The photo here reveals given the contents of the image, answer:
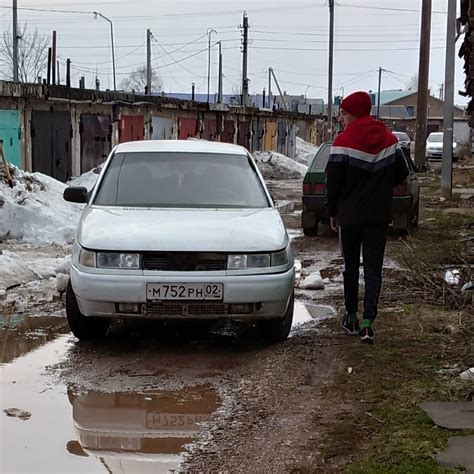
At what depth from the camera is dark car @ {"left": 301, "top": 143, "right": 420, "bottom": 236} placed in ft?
41.8

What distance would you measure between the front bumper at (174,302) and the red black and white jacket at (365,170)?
803 mm

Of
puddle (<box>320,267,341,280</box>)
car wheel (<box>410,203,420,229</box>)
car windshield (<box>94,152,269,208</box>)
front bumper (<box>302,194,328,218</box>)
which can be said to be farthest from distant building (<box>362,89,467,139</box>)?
car windshield (<box>94,152,269,208</box>)

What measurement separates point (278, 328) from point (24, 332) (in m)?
2.13

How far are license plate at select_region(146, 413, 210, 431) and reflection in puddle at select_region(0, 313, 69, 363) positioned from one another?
166 cm

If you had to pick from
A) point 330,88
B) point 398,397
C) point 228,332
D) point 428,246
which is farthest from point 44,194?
point 330,88

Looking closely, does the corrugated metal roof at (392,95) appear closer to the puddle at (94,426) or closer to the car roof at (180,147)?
the car roof at (180,147)

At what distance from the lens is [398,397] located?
16.4ft

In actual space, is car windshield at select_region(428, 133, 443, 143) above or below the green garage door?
below

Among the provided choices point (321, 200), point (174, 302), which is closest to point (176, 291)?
point (174, 302)

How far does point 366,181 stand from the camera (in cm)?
616

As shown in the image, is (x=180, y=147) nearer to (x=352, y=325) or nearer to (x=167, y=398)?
(x=352, y=325)

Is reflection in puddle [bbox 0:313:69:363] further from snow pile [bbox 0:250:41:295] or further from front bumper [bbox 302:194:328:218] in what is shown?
front bumper [bbox 302:194:328:218]

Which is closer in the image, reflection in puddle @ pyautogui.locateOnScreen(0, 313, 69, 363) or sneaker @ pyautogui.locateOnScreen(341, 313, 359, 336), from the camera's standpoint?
reflection in puddle @ pyautogui.locateOnScreen(0, 313, 69, 363)

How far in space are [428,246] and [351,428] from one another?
7.95 m
